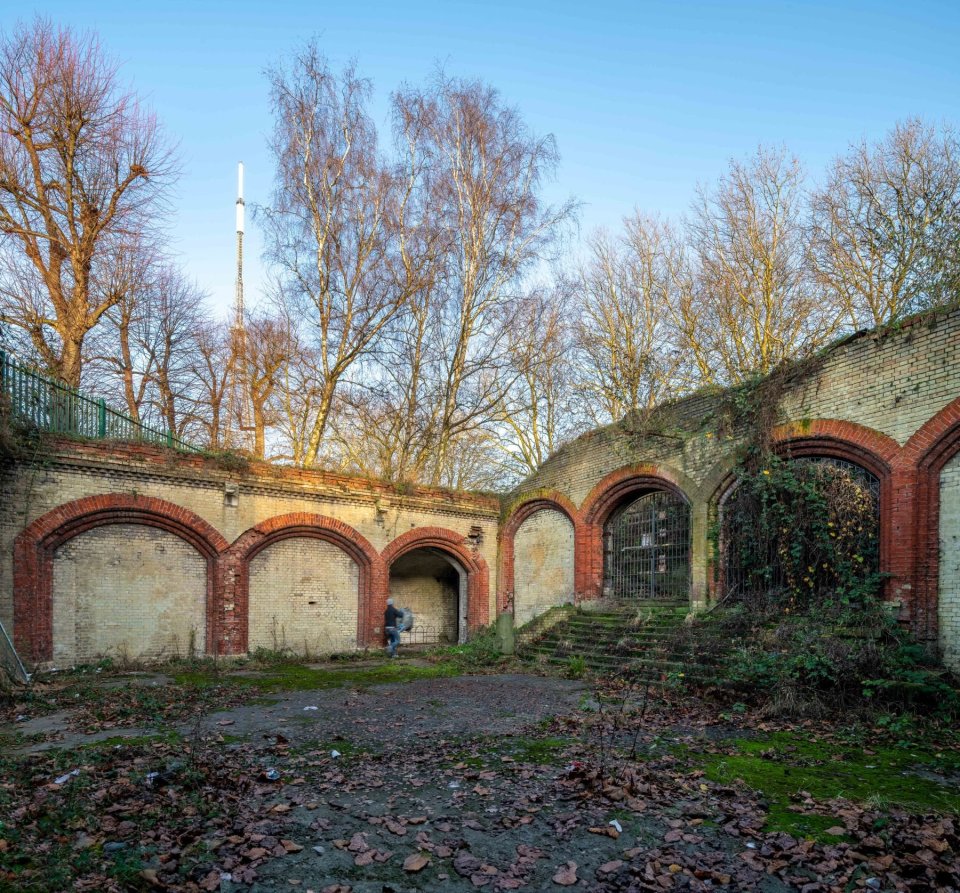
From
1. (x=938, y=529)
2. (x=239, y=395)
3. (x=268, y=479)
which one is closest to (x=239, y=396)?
(x=239, y=395)

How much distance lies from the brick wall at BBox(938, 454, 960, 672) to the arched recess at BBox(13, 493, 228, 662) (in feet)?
43.1

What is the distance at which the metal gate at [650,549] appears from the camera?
14.6 metres

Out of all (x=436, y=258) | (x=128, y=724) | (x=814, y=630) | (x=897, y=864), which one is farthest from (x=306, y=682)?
(x=436, y=258)

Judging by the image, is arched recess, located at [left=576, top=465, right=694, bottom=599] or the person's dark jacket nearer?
arched recess, located at [left=576, top=465, right=694, bottom=599]

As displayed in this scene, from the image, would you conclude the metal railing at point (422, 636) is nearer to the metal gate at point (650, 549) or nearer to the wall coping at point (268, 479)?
the wall coping at point (268, 479)

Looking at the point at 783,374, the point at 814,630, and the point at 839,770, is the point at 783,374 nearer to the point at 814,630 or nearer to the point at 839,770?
the point at 814,630

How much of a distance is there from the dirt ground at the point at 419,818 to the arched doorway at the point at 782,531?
4.89 meters

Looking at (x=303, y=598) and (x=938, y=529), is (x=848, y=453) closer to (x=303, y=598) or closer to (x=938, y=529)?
(x=938, y=529)

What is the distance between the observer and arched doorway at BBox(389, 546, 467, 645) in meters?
18.9

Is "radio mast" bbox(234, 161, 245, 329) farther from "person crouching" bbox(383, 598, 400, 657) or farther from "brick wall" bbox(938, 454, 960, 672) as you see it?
"brick wall" bbox(938, 454, 960, 672)

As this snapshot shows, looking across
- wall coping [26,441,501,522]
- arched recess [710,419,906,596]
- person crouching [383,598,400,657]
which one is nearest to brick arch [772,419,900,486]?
arched recess [710,419,906,596]

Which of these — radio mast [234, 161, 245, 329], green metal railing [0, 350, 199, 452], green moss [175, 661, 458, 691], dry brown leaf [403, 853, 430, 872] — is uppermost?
radio mast [234, 161, 245, 329]

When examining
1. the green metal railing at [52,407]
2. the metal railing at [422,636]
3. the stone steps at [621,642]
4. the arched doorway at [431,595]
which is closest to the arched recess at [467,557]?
the arched doorway at [431,595]

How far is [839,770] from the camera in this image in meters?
5.80
